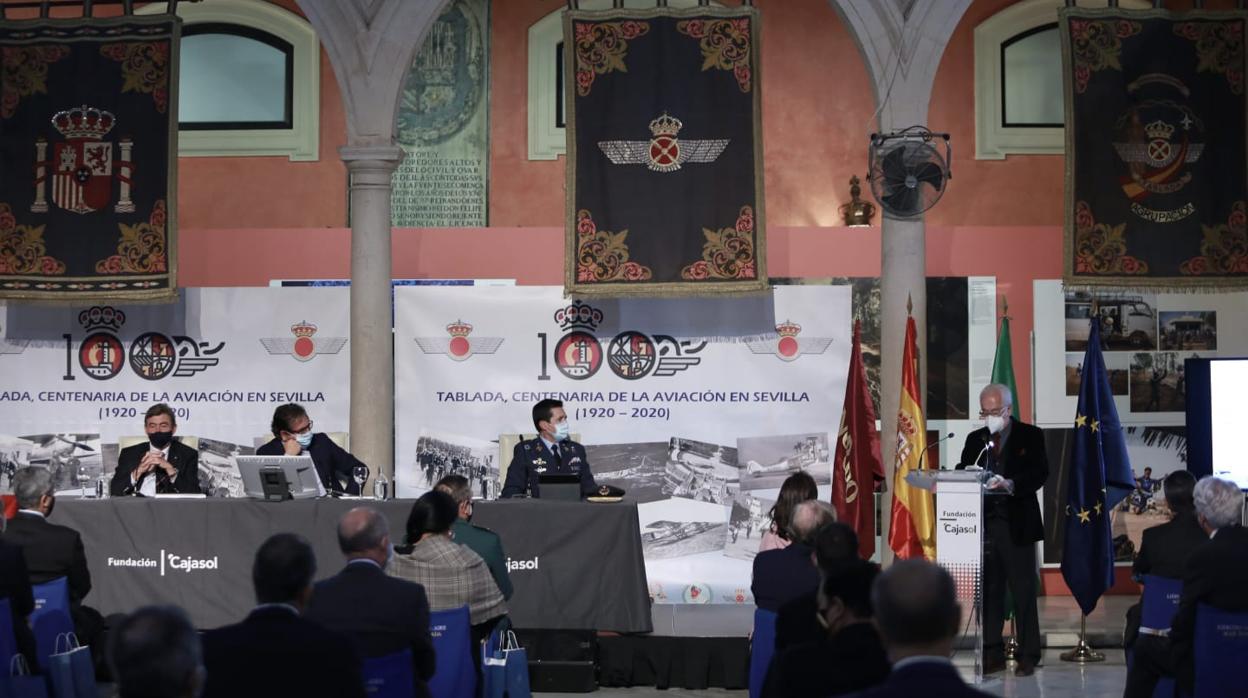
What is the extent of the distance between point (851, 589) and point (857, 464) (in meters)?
5.33

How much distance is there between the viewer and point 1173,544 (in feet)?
21.4

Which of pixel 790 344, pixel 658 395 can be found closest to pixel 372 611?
pixel 658 395

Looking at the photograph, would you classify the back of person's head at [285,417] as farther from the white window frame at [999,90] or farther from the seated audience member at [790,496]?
the white window frame at [999,90]

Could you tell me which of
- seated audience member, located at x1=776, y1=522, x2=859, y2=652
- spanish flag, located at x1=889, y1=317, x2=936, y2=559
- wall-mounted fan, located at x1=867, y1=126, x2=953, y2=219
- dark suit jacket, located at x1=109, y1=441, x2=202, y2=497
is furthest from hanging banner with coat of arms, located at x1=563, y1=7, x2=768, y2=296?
seated audience member, located at x1=776, y1=522, x2=859, y2=652

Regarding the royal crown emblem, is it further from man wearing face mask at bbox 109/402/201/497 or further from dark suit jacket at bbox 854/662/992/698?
dark suit jacket at bbox 854/662/992/698

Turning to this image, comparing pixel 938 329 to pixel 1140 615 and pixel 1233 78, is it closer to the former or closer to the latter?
pixel 1233 78

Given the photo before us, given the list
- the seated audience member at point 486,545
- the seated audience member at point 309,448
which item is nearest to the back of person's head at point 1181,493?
the seated audience member at point 486,545

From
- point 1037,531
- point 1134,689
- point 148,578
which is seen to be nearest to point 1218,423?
point 1037,531

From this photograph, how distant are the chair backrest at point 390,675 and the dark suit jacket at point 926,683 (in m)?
1.92

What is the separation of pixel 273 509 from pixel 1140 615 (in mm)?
4109

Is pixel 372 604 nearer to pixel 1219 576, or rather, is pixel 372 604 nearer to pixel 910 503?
pixel 1219 576

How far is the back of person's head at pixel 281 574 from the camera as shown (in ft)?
13.0

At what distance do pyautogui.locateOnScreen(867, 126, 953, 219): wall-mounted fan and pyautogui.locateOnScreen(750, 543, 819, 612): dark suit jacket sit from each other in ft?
12.9

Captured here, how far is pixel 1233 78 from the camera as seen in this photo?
9.57m
